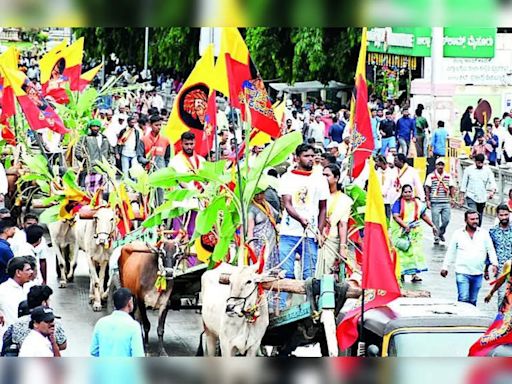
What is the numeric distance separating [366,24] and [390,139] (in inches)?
990

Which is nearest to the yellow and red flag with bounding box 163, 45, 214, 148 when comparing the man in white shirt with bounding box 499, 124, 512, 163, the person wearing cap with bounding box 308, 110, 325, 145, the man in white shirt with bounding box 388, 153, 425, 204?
the man in white shirt with bounding box 388, 153, 425, 204

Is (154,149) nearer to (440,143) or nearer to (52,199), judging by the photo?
(52,199)

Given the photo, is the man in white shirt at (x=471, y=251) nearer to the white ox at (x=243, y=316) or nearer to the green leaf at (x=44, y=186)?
the white ox at (x=243, y=316)

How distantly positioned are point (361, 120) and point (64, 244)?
643 centimetres

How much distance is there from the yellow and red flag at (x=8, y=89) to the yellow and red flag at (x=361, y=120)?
736 centimetres

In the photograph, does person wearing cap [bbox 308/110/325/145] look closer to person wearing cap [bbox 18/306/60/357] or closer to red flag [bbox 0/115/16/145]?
red flag [bbox 0/115/16/145]

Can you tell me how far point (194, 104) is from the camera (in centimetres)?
1452

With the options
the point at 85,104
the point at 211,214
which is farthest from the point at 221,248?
the point at 85,104

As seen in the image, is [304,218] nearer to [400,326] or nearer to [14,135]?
[400,326]

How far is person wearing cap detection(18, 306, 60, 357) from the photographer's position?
7898mm

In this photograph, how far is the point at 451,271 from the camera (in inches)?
728

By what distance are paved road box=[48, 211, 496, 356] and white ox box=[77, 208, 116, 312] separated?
0.22m

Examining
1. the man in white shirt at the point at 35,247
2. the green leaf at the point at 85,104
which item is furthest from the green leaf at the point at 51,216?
the green leaf at the point at 85,104

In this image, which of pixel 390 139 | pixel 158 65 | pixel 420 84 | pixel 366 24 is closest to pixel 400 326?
pixel 366 24
